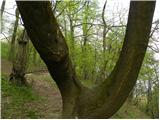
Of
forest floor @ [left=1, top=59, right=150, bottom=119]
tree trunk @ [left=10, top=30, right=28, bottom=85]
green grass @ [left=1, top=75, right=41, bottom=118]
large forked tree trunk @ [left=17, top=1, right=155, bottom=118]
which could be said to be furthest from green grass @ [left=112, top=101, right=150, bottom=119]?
large forked tree trunk @ [left=17, top=1, right=155, bottom=118]

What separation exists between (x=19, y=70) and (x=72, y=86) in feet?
30.3

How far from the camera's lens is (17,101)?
34.4 feet

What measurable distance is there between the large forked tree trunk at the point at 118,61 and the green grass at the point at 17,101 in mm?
5392

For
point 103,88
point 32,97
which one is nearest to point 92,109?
point 103,88

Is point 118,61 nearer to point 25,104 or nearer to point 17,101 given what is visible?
point 25,104

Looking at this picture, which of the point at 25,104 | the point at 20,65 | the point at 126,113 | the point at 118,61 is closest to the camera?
the point at 118,61

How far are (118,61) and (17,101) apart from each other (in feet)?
25.4

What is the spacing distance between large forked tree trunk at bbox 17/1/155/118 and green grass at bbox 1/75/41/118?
5.39 meters

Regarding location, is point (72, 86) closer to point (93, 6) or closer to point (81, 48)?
point (93, 6)

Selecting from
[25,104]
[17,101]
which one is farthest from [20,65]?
[25,104]

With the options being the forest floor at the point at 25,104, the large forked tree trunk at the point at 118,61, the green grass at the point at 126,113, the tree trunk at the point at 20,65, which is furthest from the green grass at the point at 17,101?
the large forked tree trunk at the point at 118,61

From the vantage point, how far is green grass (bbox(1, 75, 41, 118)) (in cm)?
905

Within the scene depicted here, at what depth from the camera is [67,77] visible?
3.55 metres

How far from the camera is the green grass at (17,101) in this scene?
9.05m
